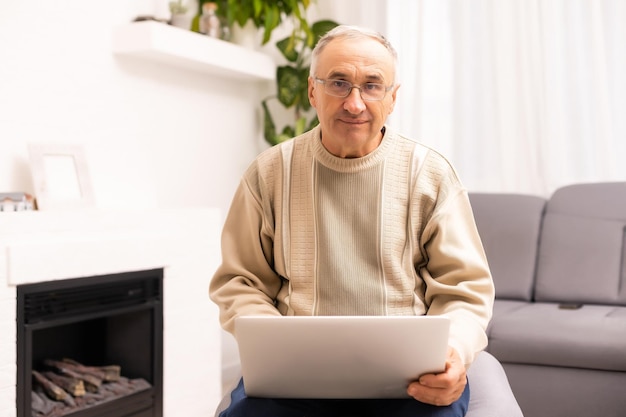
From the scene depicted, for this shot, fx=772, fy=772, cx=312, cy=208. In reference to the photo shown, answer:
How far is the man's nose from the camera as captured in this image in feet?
5.56

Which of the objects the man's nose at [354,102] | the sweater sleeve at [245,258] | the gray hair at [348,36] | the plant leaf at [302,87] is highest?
the plant leaf at [302,87]

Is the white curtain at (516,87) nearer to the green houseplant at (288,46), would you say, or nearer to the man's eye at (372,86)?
the green houseplant at (288,46)

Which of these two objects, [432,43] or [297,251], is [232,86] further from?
[297,251]

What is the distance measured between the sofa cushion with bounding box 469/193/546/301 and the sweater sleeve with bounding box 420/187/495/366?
1.77 m

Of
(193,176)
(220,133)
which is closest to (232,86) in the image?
(220,133)

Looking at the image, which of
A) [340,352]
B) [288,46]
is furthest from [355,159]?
[288,46]

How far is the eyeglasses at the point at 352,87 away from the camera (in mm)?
1714

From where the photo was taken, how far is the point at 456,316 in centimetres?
163

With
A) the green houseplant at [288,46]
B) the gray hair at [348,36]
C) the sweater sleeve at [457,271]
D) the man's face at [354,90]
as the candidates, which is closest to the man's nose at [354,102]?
the man's face at [354,90]

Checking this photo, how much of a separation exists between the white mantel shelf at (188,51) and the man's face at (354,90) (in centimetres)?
177

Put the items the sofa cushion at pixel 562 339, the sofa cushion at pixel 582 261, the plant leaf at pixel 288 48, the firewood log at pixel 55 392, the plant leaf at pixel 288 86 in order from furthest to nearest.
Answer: the plant leaf at pixel 288 86, the plant leaf at pixel 288 48, the sofa cushion at pixel 582 261, the firewood log at pixel 55 392, the sofa cushion at pixel 562 339

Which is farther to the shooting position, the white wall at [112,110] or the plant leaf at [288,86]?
the plant leaf at [288,86]

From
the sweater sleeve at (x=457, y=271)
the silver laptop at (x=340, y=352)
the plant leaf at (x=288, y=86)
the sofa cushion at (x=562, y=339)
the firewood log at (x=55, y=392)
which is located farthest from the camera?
the plant leaf at (x=288, y=86)

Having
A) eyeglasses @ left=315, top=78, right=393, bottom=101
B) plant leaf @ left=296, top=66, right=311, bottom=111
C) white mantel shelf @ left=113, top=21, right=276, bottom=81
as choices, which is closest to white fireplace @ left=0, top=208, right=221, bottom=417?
white mantel shelf @ left=113, top=21, right=276, bottom=81
